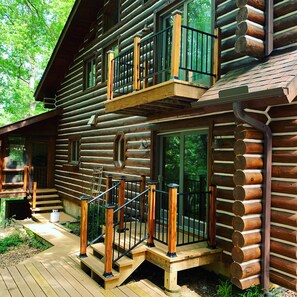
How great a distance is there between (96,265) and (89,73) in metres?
8.48

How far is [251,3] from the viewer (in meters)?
4.30

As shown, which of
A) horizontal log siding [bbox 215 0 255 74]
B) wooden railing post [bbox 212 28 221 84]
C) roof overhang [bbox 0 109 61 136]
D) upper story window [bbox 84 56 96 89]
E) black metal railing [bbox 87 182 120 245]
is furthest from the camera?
roof overhang [bbox 0 109 61 136]

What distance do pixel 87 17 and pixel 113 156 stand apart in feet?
19.3

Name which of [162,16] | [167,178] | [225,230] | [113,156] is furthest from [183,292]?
[162,16]

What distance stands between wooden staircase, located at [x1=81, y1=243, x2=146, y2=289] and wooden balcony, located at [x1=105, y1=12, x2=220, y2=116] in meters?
2.61

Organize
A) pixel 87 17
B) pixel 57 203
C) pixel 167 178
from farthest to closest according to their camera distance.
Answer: pixel 57 203 < pixel 87 17 < pixel 167 178

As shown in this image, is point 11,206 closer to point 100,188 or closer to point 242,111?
point 100,188

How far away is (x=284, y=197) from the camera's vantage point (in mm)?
4078

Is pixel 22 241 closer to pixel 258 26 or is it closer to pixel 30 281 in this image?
pixel 30 281

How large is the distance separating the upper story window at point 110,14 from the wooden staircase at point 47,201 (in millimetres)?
7214

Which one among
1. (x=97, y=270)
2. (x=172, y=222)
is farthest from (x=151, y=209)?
(x=97, y=270)

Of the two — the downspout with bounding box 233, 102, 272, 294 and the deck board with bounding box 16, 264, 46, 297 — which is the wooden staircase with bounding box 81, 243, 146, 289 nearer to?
the deck board with bounding box 16, 264, 46, 297

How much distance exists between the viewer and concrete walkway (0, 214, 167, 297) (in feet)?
14.1

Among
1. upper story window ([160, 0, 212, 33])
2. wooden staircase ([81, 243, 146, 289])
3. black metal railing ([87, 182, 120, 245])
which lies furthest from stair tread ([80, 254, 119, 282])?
upper story window ([160, 0, 212, 33])
